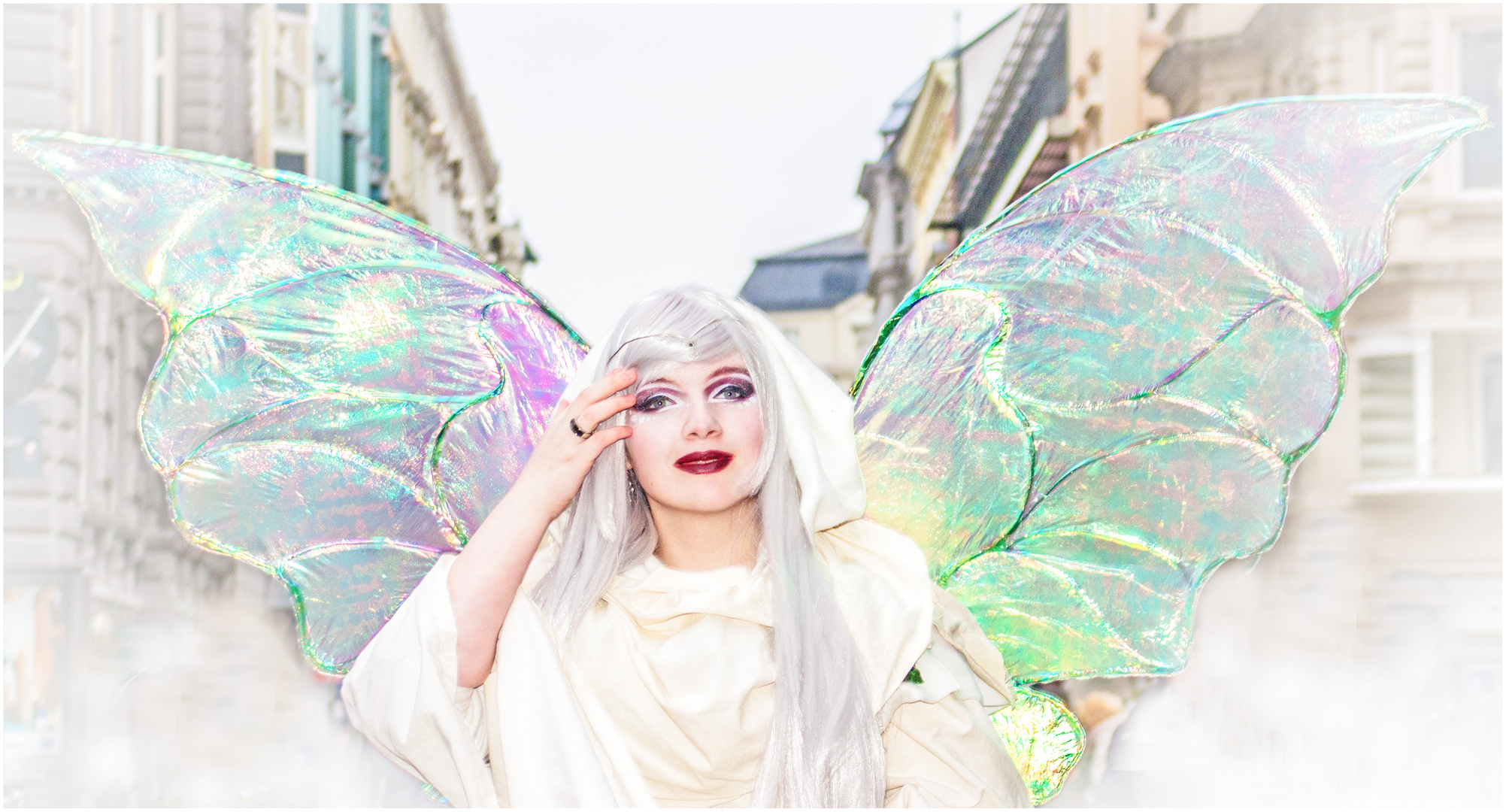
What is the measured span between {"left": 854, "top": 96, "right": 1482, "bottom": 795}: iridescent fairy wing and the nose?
26cm

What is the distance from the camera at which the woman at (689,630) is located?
1.12 metres

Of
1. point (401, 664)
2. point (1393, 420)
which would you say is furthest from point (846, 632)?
point (1393, 420)

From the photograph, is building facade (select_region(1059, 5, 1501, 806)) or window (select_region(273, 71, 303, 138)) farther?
window (select_region(273, 71, 303, 138))

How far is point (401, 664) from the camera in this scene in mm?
1095

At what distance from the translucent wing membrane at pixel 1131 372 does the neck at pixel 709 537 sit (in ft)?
0.66

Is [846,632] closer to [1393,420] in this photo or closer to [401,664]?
[401,664]

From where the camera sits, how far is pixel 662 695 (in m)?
1.18

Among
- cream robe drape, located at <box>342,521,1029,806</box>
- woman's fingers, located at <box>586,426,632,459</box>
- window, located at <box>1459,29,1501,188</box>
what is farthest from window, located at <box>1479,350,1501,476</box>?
woman's fingers, located at <box>586,426,632,459</box>

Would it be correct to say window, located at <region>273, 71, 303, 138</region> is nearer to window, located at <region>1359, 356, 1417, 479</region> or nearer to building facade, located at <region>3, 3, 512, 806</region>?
building facade, located at <region>3, 3, 512, 806</region>

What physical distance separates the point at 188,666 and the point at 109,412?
0.79m

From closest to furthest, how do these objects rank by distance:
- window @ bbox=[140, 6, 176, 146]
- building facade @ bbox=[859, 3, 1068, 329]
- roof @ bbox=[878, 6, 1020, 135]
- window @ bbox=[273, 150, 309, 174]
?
roof @ bbox=[878, 6, 1020, 135] < window @ bbox=[140, 6, 176, 146] < building facade @ bbox=[859, 3, 1068, 329] < window @ bbox=[273, 150, 309, 174]

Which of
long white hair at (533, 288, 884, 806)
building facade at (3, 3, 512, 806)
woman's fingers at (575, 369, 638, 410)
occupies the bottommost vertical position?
building facade at (3, 3, 512, 806)

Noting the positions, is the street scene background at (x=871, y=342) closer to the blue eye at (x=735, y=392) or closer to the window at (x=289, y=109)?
the window at (x=289, y=109)

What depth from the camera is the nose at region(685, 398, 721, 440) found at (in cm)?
120
